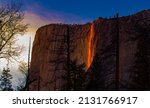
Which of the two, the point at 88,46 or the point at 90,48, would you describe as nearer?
the point at 90,48

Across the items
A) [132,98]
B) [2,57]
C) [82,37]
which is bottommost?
[132,98]

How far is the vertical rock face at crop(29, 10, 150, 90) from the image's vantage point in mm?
78575

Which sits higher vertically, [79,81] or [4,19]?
[4,19]

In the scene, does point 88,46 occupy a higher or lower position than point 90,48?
higher

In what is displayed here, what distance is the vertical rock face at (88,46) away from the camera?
258 ft

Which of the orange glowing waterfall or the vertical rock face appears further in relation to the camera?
the orange glowing waterfall

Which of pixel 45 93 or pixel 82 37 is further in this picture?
pixel 82 37

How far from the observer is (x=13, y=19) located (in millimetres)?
29828

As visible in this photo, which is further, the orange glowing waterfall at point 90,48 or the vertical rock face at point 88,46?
the orange glowing waterfall at point 90,48

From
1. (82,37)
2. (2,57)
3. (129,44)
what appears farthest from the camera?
(82,37)

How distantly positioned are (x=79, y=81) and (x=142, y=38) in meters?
6.80

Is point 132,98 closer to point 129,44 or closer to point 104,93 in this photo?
point 104,93

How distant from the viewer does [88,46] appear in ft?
353

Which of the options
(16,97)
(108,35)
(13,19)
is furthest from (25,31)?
(108,35)
